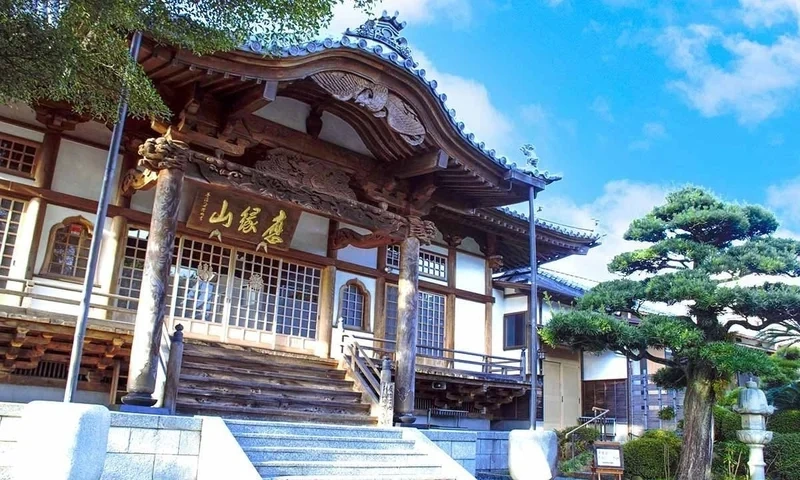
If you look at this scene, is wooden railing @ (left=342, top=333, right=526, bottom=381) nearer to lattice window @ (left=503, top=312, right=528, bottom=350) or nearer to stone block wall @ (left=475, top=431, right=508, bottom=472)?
lattice window @ (left=503, top=312, right=528, bottom=350)

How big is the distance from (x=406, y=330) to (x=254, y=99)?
4.83 metres

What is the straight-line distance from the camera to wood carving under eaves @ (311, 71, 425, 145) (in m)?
10.5

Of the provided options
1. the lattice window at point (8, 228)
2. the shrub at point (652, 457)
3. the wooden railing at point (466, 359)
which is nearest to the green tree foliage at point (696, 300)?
the shrub at point (652, 457)

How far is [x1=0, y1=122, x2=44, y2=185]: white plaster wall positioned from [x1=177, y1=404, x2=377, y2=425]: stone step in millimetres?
4523

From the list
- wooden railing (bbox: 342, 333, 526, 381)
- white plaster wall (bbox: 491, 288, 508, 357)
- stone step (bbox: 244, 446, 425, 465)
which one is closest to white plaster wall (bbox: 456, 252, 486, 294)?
white plaster wall (bbox: 491, 288, 508, 357)

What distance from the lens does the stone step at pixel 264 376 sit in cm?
1059

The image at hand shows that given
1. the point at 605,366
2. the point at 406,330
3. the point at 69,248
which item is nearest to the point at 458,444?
the point at 406,330

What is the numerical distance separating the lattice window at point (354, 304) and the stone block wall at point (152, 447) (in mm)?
6389

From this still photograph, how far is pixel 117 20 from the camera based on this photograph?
6215mm

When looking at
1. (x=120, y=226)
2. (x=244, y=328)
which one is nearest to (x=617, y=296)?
(x=244, y=328)

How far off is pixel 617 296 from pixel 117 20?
10.3 m

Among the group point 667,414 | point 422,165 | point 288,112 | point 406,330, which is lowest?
point 667,414

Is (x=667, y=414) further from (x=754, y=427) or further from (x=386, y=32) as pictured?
(x=386, y=32)

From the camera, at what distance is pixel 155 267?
898 centimetres
